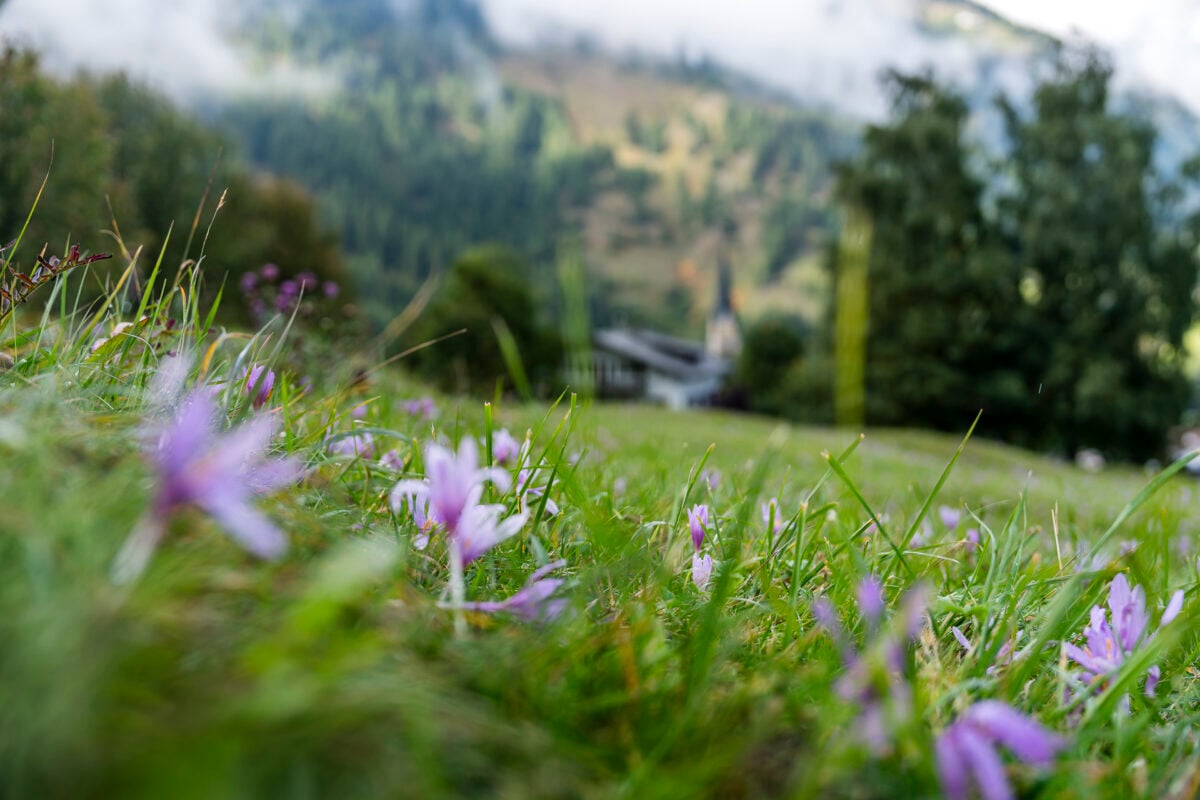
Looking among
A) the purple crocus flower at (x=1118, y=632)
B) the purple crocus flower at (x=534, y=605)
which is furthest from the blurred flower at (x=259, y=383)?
the purple crocus flower at (x=1118, y=632)

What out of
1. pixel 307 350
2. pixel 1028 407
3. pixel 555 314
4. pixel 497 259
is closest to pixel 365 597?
pixel 307 350

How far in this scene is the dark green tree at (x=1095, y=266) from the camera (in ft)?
89.9

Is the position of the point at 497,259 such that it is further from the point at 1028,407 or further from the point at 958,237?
the point at 1028,407

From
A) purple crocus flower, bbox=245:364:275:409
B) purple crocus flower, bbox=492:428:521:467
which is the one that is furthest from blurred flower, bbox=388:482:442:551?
purple crocus flower, bbox=492:428:521:467

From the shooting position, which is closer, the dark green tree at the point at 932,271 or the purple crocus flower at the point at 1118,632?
the purple crocus flower at the point at 1118,632

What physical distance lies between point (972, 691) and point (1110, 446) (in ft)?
117

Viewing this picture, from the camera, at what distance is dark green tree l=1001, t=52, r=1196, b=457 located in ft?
89.9

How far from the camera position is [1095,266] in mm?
28766

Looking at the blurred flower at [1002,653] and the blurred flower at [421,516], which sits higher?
the blurred flower at [421,516]

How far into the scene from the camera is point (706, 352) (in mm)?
109625

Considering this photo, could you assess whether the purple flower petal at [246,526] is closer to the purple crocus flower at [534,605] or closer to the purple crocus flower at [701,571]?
the purple crocus flower at [534,605]

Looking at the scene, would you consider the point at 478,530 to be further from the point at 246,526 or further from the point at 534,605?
the point at 246,526

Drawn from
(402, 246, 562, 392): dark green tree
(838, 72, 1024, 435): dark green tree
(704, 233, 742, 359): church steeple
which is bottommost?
(704, 233, 742, 359): church steeple

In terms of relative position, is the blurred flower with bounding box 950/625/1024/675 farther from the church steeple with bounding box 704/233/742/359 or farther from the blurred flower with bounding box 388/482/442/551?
the church steeple with bounding box 704/233/742/359
